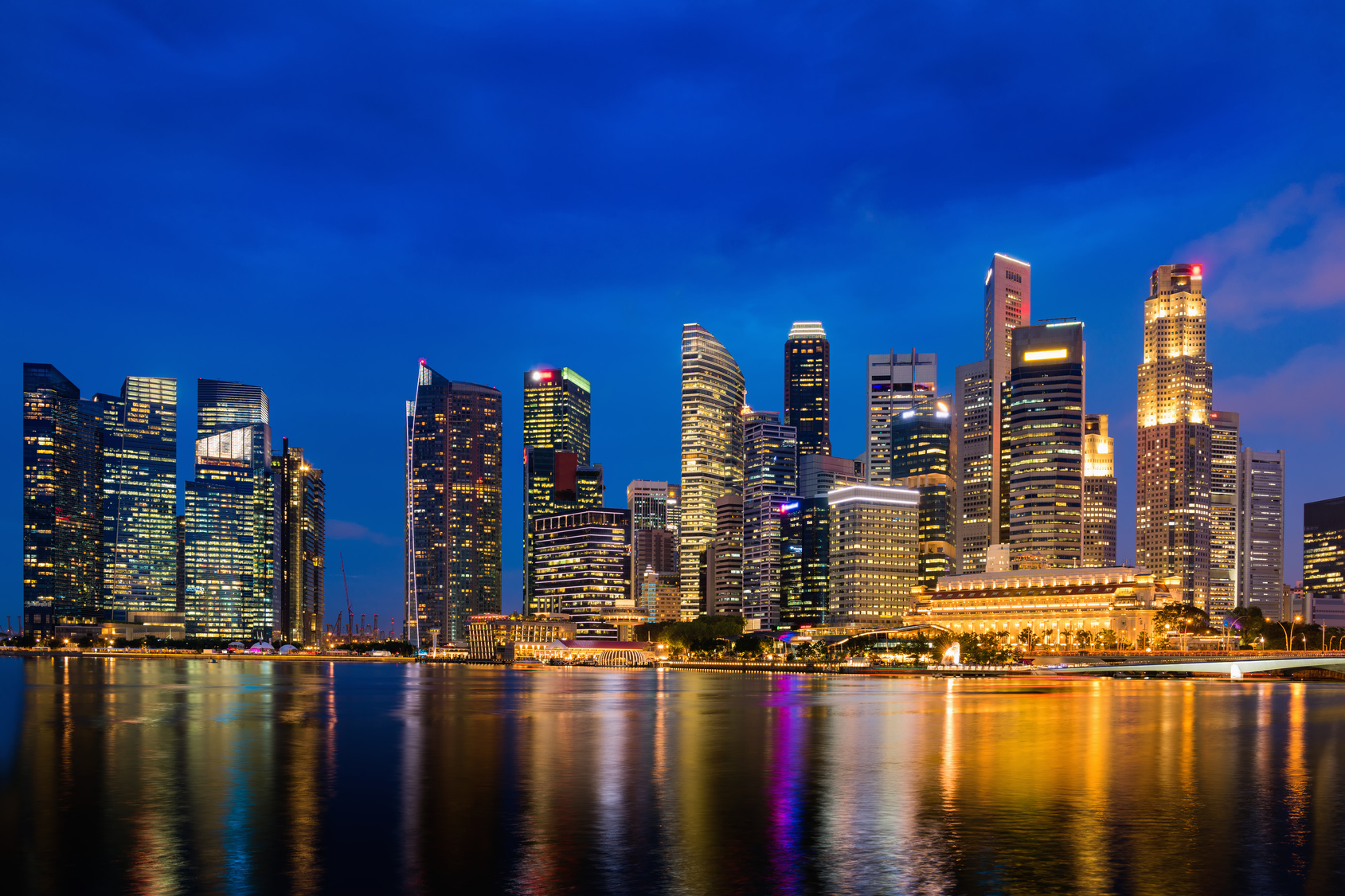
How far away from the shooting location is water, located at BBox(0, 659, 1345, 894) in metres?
34.7

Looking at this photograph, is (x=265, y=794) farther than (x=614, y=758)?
No

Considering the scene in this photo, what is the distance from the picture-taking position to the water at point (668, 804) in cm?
3466

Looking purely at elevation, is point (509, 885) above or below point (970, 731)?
above

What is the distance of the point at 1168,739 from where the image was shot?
265ft

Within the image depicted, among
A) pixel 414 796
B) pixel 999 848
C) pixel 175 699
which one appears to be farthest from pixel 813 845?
pixel 175 699

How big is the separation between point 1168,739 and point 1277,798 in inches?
1174

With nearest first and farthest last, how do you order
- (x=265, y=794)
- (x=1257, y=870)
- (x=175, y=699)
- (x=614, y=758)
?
1. (x=1257, y=870)
2. (x=265, y=794)
3. (x=614, y=758)
4. (x=175, y=699)

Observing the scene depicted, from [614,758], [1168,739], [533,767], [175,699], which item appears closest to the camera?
[533,767]

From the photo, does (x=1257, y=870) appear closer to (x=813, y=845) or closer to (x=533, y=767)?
(x=813, y=845)

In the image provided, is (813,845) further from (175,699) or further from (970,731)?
(175,699)

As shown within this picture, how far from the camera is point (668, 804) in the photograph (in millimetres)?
48969

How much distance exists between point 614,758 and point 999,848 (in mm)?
30873

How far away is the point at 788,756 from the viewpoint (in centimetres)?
6769

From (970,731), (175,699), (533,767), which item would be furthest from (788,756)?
(175,699)
